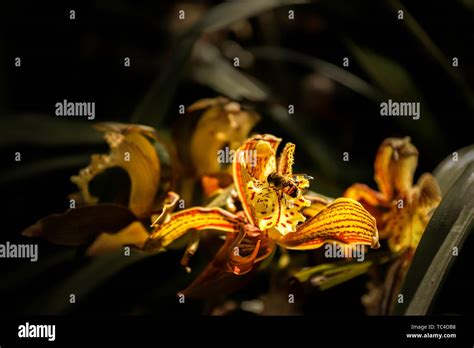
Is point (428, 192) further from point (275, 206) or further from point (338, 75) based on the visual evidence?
point (338, 75)

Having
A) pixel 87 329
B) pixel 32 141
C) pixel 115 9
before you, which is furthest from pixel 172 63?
pixel 115 9

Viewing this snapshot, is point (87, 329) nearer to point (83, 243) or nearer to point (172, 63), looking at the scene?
point (83, 243)

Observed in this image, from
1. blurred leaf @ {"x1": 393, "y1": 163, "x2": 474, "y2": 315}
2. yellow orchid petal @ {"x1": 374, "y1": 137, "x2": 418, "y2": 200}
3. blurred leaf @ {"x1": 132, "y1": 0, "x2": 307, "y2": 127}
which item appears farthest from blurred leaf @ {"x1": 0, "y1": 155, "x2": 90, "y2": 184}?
blurred leaf @ {"x1": 393, "y1": 163, "x2": 474, "y2": 315}

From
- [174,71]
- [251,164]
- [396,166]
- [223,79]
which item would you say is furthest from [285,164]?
[223,79]

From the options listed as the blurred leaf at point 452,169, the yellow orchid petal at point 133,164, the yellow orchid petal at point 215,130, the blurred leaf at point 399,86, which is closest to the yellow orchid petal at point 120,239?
the yellow orchid petal at point 133,164

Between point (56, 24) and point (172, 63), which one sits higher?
point (56, 24)

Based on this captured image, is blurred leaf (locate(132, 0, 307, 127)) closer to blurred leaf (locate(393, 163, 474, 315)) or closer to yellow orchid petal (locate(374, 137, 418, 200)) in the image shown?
yellow orchid petal (locate(374, 137, 418, 200))

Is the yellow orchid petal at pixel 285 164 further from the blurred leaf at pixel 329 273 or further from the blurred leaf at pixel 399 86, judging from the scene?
the blurred leaf at pixel 399 86

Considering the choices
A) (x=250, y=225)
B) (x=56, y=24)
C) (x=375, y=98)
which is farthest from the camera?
(x=56, y=24)
